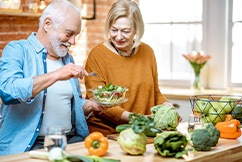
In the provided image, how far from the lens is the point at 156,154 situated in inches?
97.6

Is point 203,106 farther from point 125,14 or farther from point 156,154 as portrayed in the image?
point 125,14

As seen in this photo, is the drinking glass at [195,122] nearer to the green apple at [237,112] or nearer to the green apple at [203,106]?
the green apple at [203,106]

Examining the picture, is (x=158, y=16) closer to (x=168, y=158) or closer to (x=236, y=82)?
(x=236, y=82)

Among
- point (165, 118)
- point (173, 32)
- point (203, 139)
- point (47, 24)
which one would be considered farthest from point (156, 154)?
point (173, 32)

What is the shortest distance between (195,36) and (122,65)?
224 centimetres

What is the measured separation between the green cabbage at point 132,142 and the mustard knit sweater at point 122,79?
89 cm

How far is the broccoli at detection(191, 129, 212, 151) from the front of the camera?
2557mm

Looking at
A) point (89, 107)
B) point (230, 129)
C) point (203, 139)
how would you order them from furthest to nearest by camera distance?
point (89, 107) → point (230, 129) → point (203, 139)

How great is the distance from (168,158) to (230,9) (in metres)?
3.32

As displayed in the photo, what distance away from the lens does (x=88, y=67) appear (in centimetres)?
353

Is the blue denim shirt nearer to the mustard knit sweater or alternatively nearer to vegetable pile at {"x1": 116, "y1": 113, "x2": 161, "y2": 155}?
the mustard knit sweater

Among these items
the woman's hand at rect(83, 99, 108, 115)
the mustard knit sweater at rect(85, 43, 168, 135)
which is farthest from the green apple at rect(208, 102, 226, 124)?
the woman's hand at rect(83, 99, 108, 115)

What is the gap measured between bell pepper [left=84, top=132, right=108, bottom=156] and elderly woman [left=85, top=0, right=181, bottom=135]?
95cm

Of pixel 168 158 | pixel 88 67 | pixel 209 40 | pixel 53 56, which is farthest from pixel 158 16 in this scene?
pixel 168 158
